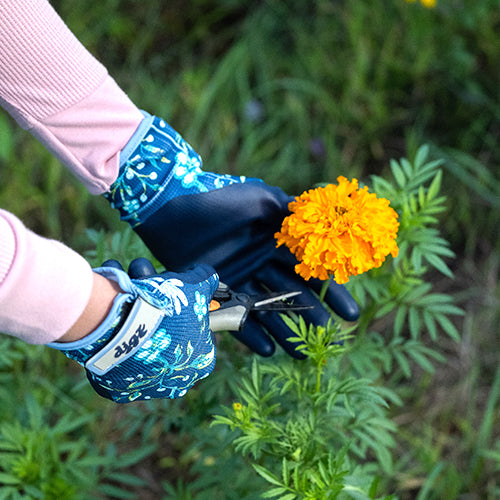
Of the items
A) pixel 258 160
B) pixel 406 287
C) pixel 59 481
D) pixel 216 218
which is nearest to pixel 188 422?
pixel 59 481

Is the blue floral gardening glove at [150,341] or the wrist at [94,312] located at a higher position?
the wrist at [94,312]

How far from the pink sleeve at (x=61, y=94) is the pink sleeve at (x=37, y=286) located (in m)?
0.46

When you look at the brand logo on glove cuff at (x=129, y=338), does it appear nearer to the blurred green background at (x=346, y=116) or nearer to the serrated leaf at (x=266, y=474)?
the serrated leaf at (x=266, y=474)

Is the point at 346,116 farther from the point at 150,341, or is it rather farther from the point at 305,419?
the point at 150,341

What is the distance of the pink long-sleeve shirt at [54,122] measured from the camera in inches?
44.3

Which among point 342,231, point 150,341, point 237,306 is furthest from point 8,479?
point 342,231

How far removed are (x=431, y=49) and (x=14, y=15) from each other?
7.11 feet

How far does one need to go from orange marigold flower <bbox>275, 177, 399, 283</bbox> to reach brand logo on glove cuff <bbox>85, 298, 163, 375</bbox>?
1.19 ft

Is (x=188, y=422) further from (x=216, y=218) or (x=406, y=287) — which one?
(x=406, y=287)

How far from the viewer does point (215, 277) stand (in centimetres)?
147

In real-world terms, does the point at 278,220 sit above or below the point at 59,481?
above

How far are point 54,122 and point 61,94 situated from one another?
0.08m

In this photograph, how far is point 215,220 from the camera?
5.37ft

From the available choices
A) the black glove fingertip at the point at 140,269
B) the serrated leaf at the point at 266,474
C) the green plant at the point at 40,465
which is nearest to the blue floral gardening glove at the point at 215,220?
the black glove fingertip at the point at 140,269
